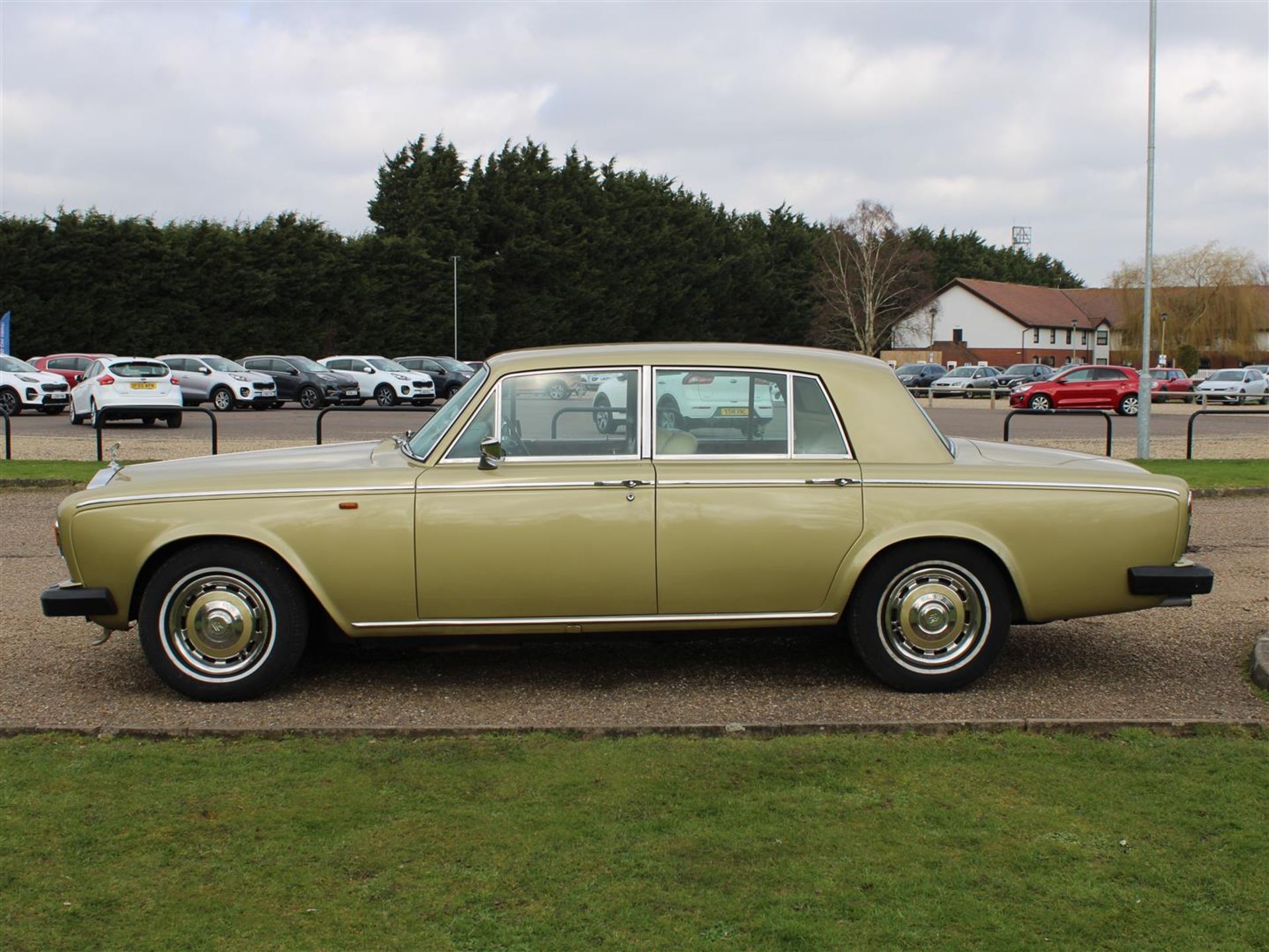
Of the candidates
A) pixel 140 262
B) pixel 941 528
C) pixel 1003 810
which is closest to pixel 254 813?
pixel 1003 810

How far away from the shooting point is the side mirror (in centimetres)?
568

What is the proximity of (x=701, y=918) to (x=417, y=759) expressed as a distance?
1717mm

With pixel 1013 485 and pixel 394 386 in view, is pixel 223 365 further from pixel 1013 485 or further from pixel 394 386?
pixel 1013 485

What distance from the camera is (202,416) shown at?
102ft

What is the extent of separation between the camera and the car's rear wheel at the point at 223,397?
35.1 metres

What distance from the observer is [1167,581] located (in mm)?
5793

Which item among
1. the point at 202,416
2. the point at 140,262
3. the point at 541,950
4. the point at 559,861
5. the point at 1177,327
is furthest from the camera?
the point at 1177,327

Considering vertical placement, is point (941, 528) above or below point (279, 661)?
above

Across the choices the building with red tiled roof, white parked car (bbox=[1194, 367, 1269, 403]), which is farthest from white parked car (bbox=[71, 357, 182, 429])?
the building with red tiled roof

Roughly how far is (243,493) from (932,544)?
312cm

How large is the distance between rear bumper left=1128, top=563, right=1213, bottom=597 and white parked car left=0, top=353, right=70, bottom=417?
97.7 feet

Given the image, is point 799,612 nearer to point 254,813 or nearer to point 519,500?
point 519,500

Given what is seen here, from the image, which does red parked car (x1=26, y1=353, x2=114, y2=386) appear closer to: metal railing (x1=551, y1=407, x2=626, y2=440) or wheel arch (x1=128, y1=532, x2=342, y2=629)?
wheel arch (x1=128, y1=532, x2=342, y2=629)

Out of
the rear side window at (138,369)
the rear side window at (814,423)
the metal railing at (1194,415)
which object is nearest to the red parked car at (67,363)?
the rear side window at (138,369)
